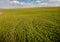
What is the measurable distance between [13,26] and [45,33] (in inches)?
32.0

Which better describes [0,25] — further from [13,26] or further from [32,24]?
[32,24]

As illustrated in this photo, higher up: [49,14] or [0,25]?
[49,14]

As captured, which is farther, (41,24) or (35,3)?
(35,3)

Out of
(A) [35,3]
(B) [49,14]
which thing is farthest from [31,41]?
(A) [35,3]

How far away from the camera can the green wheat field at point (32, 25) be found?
2824mm

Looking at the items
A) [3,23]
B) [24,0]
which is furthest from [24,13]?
[3,23]

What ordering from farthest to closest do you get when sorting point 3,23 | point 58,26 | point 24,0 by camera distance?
point 24,0
point 3,23
point 58,26

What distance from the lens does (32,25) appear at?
2963 millimetres

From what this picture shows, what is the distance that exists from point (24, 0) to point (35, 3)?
319mm

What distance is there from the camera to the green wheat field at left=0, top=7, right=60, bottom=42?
9.27 ft

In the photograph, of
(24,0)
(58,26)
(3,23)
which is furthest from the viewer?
(24,0)

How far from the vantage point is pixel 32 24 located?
2969 millimetres

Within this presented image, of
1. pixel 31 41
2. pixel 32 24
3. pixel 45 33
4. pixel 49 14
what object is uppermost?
pixel 49 14

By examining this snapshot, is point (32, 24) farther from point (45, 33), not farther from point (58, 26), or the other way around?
point (58, 26)
